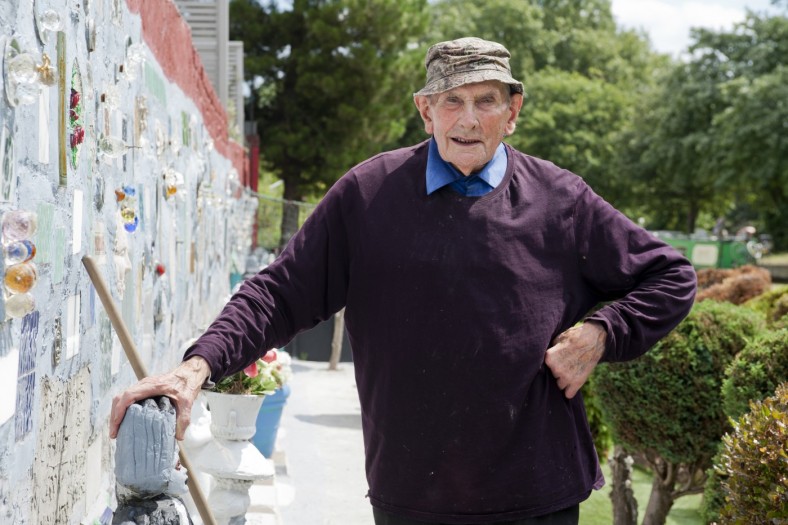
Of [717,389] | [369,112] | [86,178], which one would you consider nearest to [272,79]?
[369,112]

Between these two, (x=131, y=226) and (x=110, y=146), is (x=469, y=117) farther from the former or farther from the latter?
(x=131, y=226)

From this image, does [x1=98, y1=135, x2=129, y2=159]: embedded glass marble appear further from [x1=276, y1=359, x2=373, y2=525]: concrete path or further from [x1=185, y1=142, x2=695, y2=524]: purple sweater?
[x1=276, y1=359, x2=373, y2=525]: concrete path

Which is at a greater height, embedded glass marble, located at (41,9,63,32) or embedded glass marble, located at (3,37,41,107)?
embedded glass marble, located at (41,9,63,32)

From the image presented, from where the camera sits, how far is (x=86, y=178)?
9.37 feet

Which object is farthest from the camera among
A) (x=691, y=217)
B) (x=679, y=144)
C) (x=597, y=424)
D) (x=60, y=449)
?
(x=691, y=217)

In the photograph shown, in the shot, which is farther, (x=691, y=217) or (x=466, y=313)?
(x=691, y=217)

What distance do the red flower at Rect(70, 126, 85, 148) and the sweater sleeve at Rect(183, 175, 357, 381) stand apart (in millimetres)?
659

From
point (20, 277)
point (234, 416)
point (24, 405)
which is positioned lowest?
point (234, 416)

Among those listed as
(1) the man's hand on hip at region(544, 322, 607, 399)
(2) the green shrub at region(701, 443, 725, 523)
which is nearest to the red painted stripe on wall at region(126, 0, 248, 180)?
(1) the man's hand on hip at region(544, 322, 607, 399)

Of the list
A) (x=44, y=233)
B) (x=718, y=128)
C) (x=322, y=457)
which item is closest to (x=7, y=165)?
(x=44, y=233)

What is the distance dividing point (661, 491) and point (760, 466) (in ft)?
8.77

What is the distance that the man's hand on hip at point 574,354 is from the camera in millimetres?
2408

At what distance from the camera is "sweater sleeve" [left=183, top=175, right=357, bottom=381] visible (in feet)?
7.58

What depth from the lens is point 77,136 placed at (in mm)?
2676
